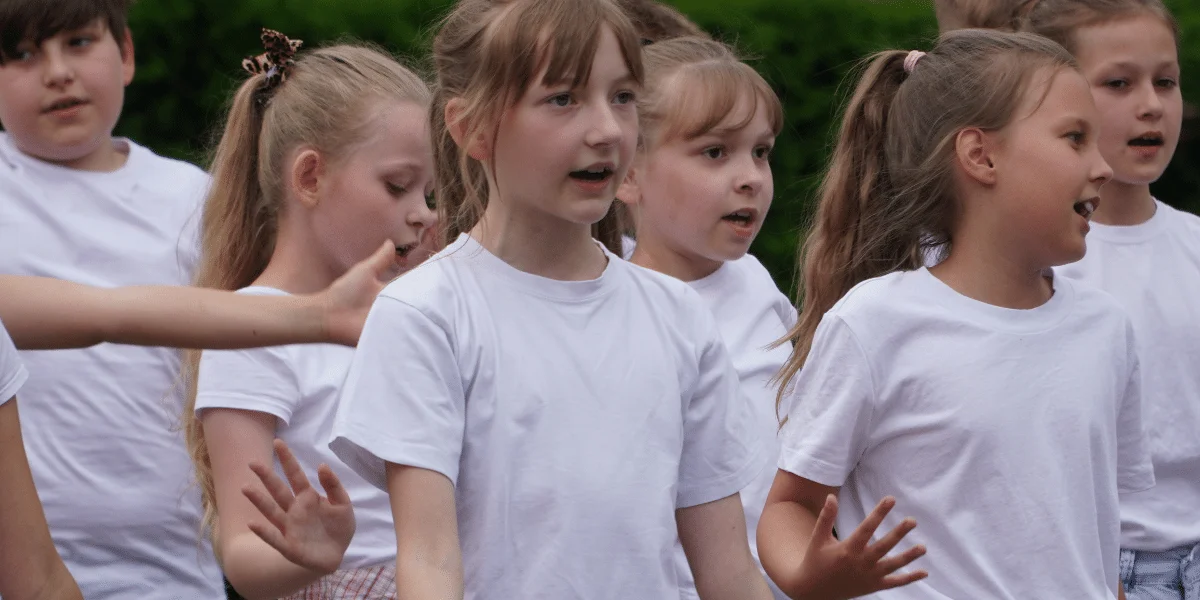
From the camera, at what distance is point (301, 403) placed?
3.53 meters

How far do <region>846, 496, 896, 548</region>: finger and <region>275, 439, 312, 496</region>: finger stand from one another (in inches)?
37.9

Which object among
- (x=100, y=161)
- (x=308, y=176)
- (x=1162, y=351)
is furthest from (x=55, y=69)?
(x=1162, y=351)

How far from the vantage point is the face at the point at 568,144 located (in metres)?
2.85

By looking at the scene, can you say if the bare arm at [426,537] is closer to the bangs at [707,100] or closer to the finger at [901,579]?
the finger at [901,579]

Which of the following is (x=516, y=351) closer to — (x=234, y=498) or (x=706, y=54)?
(x=234, y=498)

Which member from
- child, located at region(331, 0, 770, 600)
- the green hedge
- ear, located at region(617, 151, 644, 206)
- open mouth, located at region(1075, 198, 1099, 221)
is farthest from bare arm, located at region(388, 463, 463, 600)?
the green hedge

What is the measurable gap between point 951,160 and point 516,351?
118 centimetres

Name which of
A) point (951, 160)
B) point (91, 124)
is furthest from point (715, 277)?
point (91, 124)

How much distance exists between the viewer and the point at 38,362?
411 centimetres

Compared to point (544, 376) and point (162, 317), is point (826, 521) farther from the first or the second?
point (162, 317)

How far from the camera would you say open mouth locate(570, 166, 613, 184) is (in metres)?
2.88

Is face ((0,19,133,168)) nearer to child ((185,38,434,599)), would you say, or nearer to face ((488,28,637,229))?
child ((185,38,434,599))

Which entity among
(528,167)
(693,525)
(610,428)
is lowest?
(693,525)

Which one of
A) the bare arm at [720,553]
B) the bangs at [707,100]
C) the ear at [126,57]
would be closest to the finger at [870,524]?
the bare arm at [720,553]
